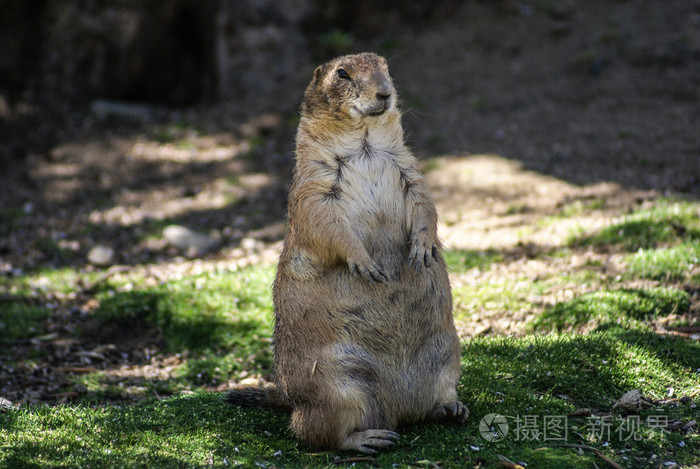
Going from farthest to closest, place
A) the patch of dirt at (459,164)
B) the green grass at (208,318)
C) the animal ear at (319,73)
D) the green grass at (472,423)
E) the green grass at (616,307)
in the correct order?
the patch of dirt at (459,164), the green grass at (208,318), the green grass at (616,307), the animal ear at (319,73), the green grass at (472,423)

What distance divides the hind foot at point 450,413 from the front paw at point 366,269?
94cm

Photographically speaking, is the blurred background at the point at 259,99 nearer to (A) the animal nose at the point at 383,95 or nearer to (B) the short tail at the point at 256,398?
(B) the short tail at the point at 256,398

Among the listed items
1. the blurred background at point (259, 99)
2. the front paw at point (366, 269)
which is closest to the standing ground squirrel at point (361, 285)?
→ the front paw at point (366, 269)

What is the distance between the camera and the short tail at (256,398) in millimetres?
5039

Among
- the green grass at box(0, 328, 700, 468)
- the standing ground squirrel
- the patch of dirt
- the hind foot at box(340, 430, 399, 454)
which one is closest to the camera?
the green grass at box(0, 328, 700, 468)

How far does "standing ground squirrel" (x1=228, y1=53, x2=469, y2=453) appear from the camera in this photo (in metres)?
4.43

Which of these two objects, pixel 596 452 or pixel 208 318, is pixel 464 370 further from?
pixel 208 318

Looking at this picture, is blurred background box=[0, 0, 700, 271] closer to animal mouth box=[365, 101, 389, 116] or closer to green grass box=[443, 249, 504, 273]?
green grass box=[443, 249, 504, 273]

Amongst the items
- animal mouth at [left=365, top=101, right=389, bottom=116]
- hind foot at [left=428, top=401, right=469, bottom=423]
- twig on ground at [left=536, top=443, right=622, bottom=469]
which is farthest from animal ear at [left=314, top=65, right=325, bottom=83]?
twig on ground at [left=536, top=443, right=622, bottom=469]

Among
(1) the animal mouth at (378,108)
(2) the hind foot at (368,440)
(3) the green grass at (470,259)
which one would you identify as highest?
(1) the animal mouth at (378,108)

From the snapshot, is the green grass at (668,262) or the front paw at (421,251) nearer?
the front paw at (421,251)

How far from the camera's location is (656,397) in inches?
194

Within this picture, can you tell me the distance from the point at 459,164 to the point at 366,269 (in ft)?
21.4

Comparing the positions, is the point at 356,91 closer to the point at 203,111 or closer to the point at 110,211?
the point at 110,211
